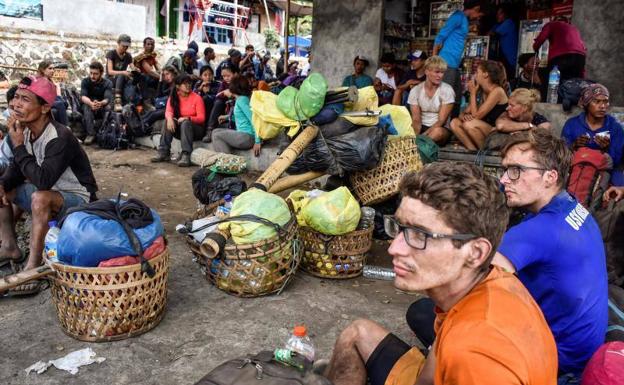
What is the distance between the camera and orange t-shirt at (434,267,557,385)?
50.0 inches

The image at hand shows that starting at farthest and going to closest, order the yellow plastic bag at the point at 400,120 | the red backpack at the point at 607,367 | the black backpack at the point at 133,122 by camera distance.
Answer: the black backpack at the point at 133,122
the yellow plastic bag at the point at 400,120
the red backpack at the point at 607,367

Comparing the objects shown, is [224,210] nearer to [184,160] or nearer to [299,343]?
[299,343]

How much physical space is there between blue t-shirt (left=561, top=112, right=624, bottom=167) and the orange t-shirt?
4051 millimetres

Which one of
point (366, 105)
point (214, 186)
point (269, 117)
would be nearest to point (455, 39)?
point (366, 105)

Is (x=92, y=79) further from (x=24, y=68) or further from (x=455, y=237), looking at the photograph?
(x=455, y=237)

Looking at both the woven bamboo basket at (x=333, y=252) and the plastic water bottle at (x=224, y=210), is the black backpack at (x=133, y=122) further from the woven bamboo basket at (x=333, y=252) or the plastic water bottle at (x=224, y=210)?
the woven bamboo basket at (x=333, y=252)

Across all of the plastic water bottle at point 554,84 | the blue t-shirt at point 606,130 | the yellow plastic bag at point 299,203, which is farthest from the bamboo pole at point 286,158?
the plastic water bottle at point 554,84

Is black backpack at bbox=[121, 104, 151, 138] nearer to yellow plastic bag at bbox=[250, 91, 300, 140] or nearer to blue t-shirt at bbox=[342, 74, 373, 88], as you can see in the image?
blue t-shirt at bbox=[342, 74, 373, 88]

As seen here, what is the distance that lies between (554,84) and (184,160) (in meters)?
5.41

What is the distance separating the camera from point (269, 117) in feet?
16.9

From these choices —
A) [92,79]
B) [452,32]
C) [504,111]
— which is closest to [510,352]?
[504,111]

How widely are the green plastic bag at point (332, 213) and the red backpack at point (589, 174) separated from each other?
239 cm

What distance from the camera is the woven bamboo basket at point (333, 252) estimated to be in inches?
157

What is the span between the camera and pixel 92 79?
9617 mm
